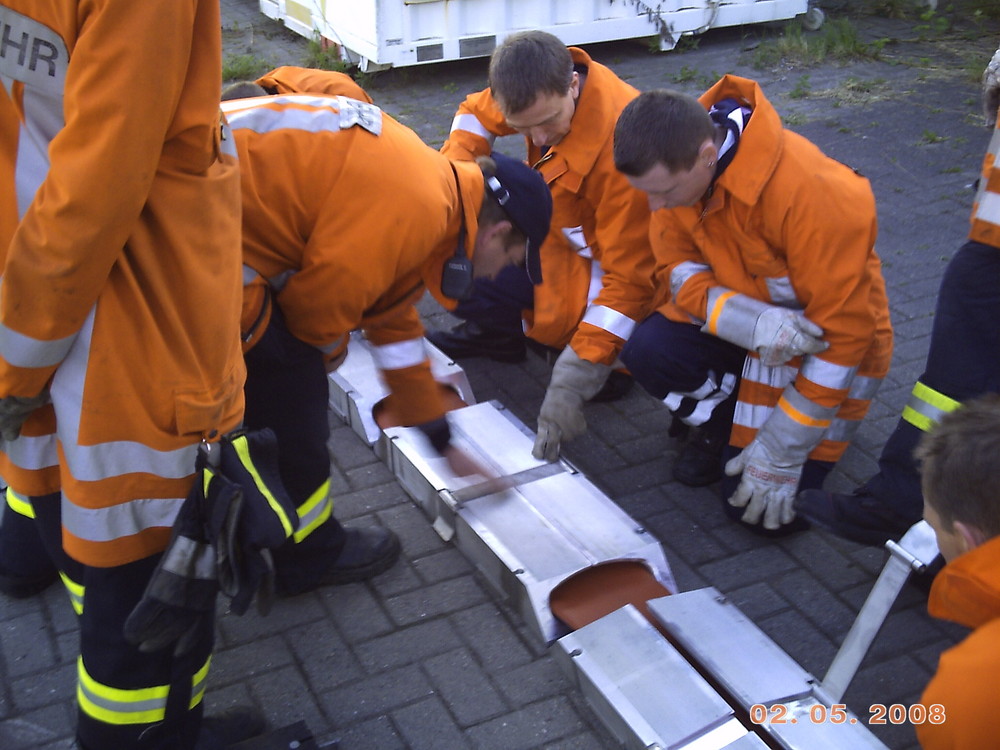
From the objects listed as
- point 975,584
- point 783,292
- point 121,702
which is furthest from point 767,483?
point 121,702

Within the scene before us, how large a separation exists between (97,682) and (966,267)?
2378 millimetres

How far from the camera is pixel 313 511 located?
2.64m

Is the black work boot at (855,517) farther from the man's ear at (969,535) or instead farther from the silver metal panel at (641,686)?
the man's ear at (969,535)

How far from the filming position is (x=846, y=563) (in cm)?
290

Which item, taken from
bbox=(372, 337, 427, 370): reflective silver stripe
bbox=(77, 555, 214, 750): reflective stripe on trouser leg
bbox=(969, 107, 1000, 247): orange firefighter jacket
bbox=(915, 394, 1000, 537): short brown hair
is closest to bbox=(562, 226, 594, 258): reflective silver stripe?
bbox=(372, 337, 427, 370): reflective silver stripe

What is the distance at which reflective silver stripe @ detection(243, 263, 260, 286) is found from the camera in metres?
1.98

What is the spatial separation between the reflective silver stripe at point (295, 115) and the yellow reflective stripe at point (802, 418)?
1.47 meters

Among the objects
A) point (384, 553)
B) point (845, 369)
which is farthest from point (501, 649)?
point (845, 369)

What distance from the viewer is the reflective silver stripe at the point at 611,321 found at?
310cm

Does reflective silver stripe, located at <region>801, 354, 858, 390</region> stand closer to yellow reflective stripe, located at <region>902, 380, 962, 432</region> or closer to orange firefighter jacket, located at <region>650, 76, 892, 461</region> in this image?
orange firefighter jacket, located at <region>650, 76, 892, 461</region>

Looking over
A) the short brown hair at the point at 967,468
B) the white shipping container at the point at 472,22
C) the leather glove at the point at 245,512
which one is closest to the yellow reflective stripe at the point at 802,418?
the short brown hair at the point at 967,468

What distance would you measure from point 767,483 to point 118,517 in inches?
73.4

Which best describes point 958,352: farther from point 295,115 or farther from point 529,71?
point 295,115

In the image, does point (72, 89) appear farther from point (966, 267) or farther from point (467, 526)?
point (966, 267)
